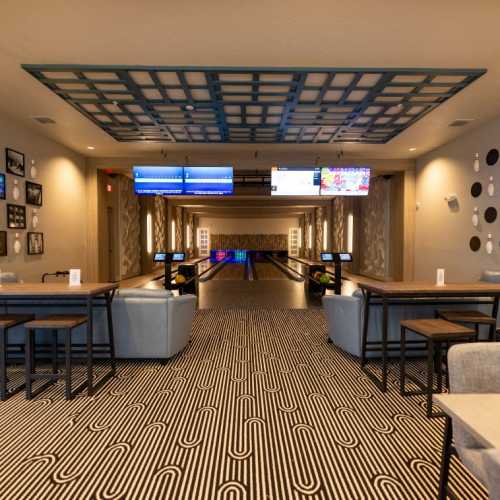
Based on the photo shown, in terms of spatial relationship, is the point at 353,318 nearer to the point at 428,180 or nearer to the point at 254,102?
the point at 254,102

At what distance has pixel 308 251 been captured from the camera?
64.5ft

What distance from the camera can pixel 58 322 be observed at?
2.64 m

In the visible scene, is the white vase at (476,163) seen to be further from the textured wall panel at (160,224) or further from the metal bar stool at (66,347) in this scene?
the textured wall panel at (160,224)

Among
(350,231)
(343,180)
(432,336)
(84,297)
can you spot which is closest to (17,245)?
(84,297)

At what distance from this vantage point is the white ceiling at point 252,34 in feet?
8.38

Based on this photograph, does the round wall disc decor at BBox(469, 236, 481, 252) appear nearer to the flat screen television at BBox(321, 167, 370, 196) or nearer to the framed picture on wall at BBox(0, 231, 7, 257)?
the flat screen television at BBox(321, 167, 370, 196)

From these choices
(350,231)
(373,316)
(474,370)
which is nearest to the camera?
(474,370)

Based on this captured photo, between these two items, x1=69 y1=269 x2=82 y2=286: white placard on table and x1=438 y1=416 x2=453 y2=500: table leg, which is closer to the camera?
x1=438 y1=416 x2=453 y2=500: table leg

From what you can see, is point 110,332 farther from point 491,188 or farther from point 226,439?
point 491,188

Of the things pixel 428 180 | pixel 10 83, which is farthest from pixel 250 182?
pixel 10 83

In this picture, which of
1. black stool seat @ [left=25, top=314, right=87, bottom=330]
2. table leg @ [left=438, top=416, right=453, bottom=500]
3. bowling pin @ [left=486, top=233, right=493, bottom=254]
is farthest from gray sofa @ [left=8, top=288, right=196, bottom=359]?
bowling pin @ [left=486, top=233, right=493, bottom=254]

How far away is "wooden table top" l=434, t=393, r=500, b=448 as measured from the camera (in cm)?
90

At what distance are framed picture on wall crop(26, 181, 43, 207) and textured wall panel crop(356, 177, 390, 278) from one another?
7935 millimetres

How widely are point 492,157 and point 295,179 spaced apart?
3156 mm
